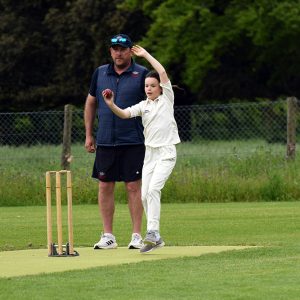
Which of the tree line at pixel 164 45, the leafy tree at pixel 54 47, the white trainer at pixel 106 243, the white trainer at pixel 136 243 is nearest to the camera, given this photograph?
the white trainer at pixel 136 243

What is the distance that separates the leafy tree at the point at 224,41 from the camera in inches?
2143

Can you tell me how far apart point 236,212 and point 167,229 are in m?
2.90

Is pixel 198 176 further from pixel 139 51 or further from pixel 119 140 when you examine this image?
pixel 139 51

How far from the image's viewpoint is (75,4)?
5947 cm

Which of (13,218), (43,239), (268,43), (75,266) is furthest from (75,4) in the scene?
(75,266)

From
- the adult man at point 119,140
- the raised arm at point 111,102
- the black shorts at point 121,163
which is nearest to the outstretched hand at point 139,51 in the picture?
the adult man at point 119,140

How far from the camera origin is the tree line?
55.2 m

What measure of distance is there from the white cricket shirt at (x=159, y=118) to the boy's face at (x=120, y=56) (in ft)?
2.33

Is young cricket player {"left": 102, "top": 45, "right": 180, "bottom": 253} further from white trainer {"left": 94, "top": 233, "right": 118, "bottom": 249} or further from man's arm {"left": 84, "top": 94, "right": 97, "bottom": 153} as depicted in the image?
man's arm {"left": 84, "top": 94, "right": 97, "bottom": 153}

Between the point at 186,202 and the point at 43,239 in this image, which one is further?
the point at 186,202

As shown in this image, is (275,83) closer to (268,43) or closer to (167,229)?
(268,43)

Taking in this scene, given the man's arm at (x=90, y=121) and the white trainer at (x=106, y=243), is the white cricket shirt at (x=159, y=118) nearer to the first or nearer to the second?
the man's arm at (x=90, y=121)

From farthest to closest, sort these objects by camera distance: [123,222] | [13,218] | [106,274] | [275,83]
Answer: [275,83]
[13,218]
[123,222]
[106,274]

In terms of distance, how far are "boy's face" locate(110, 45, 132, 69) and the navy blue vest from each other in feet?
0.32
